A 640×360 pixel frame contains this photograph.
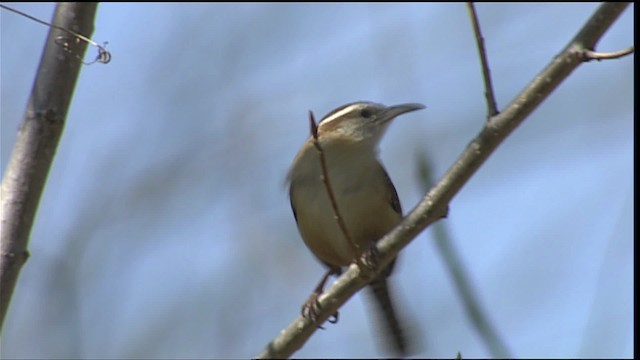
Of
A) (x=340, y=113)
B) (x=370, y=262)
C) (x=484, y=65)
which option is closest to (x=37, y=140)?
(x=370, y=262)

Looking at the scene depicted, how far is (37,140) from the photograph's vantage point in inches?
109

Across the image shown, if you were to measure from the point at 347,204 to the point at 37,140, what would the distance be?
4.80 feet

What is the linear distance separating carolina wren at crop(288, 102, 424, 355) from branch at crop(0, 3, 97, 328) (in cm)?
124

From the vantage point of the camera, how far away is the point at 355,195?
384cm

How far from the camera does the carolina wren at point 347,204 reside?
3.81 m

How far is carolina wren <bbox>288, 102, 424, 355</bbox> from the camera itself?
3.81 meters

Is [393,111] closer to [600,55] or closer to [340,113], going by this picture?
[340,113]

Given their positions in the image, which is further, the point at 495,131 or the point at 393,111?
the point at 393,111

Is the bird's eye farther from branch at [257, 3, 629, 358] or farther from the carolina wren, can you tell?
branch at [257, 3, 629, 358]

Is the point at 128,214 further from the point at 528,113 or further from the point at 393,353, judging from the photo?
the point at 528,113

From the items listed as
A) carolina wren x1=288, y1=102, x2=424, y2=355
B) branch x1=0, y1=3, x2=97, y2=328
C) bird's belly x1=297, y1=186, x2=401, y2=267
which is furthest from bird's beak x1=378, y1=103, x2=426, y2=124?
branch x1=0, y1=3, x2=97, y2=328

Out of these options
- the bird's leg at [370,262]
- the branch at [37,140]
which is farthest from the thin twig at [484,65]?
the branch at [37,140]

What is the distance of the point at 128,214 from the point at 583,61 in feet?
9.04

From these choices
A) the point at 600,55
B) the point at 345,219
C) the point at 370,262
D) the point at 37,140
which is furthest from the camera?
the point at 345,219
